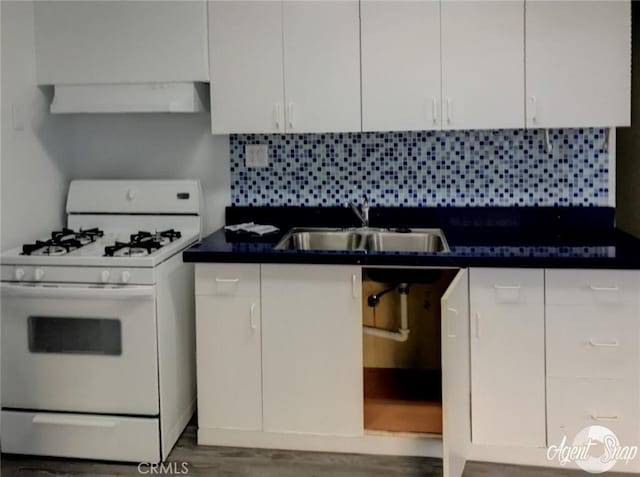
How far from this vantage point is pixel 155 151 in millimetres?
3330

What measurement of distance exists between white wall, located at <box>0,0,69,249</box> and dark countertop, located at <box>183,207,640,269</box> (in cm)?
87

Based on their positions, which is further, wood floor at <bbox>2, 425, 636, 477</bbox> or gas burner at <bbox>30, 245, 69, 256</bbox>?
gas burner at <bbox>30, 245, 69, 256</bbox>

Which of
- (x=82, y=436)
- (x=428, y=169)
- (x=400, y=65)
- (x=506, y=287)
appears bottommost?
(x=82, y=436)

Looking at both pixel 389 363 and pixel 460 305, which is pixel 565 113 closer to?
pixel 460 305

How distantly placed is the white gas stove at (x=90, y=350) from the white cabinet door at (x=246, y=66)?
68cm

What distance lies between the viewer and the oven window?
2617mm

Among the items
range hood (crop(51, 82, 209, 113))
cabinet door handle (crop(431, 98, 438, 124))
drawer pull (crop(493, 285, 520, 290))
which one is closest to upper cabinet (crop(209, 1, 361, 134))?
range hood (crop(51, 82, 209, 113))

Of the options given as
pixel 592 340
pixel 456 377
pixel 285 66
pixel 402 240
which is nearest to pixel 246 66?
pixel 285 66

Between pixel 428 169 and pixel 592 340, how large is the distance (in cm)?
113

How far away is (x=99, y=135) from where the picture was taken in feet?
11.0

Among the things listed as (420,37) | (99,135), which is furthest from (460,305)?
(99,135)

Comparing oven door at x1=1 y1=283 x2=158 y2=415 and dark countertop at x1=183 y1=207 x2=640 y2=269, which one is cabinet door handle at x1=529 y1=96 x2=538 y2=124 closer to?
dark countertop at x1=183 y1=207 x2=640 y2=269

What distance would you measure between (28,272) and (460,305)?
173 centimetres

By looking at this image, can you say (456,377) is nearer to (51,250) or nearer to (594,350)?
(594,350)
